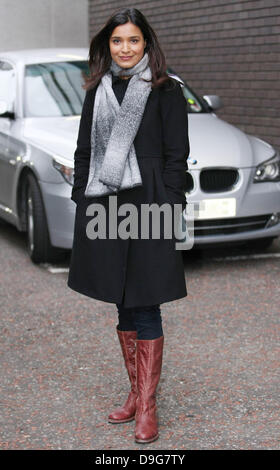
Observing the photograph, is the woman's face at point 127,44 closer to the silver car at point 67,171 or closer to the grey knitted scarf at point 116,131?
the grey knitted scarf at point 116,131

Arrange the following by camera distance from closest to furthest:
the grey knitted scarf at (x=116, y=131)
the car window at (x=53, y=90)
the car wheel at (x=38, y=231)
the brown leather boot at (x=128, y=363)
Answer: the grey knitted scarf at (x=116, y=131) < the brown leather boot at (x=128, y=363) < the car wheel at (x=38, y=231) < the car window at (x=53, y=90)

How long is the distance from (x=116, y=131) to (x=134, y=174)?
0.63 feet

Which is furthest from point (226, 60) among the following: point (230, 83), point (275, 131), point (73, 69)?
point (73, 69)

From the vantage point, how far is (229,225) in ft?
22.7

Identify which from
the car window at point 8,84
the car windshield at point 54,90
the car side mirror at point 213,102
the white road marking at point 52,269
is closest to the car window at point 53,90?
the car windshield at point 54,90

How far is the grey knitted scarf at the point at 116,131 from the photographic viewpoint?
12.1 ft

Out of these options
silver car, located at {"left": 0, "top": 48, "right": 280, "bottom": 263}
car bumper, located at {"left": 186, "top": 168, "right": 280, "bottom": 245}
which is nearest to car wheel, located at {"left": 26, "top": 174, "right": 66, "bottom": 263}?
silver car, located at {"left": 0, "top": 48, "right": 280, "bottom": 263}

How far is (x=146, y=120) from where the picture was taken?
3734 mm

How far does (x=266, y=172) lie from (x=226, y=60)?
13.3 ft

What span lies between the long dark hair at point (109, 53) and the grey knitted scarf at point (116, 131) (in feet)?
0.11

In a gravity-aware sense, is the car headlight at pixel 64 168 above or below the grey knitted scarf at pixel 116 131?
below

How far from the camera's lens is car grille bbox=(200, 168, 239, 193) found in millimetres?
6859

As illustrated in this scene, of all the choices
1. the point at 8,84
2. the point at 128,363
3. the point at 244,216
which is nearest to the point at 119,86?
the point at 128,363

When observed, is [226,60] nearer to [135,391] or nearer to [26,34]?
[26,34]
